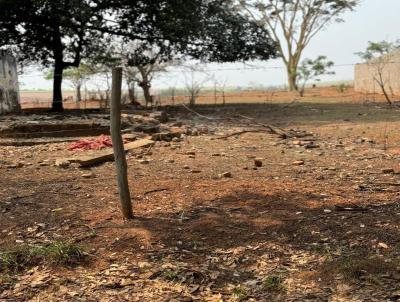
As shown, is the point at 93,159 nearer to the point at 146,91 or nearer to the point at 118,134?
the point at 118,134

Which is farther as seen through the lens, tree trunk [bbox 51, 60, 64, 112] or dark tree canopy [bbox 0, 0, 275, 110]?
tree trunk [bbox 51, 60, 64, 112]

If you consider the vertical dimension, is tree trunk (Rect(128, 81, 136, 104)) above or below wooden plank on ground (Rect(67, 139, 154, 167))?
above

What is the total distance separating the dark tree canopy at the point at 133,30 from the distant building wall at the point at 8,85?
1.36 meters

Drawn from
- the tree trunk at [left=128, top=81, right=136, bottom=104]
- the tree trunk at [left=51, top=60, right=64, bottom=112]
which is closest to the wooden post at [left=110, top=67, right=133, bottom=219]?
the tree trunk at [left=51, top=60, right=64, bottom=112]

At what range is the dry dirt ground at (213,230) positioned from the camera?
307cm

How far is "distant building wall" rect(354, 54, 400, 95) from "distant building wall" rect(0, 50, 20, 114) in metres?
13.3

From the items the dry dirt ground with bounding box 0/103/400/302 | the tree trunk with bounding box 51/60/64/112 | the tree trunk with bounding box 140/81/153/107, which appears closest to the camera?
the dry dirt ground with bounding box 0/103/400/302

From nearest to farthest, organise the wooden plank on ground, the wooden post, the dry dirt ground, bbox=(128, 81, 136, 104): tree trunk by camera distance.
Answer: the dry dirt ground, the wooden post, the wooden plank on ground, bbox=(128, 81, 136, 104): tree trunk

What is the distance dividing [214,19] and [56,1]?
514 centimetres

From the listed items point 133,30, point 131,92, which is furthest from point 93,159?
point 131,92

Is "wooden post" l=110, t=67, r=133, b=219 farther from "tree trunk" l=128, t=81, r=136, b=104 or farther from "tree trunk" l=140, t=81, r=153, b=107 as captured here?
"tree trunk" l=140, t=81, r=153, b=107

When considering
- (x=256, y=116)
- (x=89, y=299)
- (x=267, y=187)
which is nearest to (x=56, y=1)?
(x=256, y=116)

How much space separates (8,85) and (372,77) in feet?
58.5

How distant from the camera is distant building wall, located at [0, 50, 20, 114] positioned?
14530 mm
